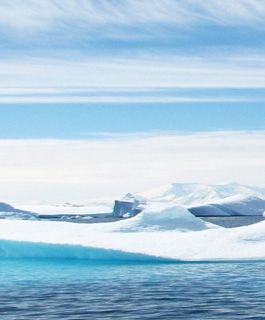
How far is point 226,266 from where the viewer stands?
1906cm

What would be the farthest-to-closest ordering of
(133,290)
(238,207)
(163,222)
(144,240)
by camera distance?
(238,207)
(163,222)
(144,240)
(133,290)

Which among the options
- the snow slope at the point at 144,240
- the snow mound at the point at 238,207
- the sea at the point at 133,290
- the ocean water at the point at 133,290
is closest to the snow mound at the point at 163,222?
the snow slope at the point at 144,240

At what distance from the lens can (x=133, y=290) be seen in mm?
14797

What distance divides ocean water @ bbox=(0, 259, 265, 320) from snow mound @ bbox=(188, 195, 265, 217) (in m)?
48.7

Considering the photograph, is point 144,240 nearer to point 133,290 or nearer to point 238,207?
point 133,290

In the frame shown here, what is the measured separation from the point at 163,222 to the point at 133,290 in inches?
424

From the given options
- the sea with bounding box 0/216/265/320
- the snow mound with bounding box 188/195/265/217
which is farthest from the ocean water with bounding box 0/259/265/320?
the snow mound with bounding box 188/195/265/217

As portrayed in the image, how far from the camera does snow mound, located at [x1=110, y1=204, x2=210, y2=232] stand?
2517 cm

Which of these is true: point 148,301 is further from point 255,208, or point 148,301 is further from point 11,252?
point 255,208

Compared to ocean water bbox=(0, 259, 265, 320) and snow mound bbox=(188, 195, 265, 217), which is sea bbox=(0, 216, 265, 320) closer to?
ocean water bbox=(0, 259, 265, 320)

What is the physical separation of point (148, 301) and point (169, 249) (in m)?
7.28

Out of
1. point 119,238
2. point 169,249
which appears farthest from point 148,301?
point 119,238

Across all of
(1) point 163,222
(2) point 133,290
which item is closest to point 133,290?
(2) point 133,290

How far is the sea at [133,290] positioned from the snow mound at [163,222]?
14.1ft
